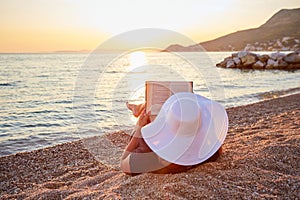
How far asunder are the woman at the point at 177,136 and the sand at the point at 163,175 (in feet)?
0.50

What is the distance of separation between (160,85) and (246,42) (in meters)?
119

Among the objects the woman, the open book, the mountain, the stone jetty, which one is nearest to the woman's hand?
the woman

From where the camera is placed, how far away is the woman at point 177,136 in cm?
324

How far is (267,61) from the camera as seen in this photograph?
4131 centimetres

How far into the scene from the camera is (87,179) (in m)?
4.27

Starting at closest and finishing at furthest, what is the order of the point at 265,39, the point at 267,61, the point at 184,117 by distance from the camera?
the point at 184,117
the point at 267,61
the point at 265,39

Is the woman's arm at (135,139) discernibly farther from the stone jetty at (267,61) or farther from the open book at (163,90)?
the stone jetty at (267,61)

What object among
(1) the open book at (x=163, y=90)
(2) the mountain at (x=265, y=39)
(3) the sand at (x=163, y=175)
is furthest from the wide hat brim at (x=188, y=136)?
(2) the mountain at (x=265, y=39)

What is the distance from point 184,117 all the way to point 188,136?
262 millimetres

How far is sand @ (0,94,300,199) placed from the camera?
331cm

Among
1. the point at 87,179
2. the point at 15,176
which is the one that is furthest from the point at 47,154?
the point at 87,179

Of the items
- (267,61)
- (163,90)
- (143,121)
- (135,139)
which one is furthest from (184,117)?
(267,61)

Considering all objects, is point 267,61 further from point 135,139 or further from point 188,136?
point 188,136

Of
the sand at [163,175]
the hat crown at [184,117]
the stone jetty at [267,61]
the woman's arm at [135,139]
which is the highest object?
the hat crown at [184,117]
